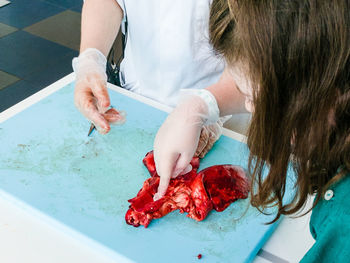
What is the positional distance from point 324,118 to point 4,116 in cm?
131

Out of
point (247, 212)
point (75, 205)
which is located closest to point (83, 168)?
point (75, 205)

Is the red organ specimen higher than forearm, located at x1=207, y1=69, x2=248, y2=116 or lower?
lower

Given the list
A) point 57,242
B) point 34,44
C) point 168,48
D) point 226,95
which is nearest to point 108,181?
point 57,242

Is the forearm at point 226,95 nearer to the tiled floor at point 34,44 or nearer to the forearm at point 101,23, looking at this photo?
the forearm at point 101,23

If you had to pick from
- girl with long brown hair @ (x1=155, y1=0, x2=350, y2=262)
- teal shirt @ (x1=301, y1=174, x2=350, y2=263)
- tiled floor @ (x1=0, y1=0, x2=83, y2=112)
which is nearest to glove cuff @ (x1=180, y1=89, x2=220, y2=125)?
girl with long brown hair @ (x1=155, y1=0, x2=350, y2=262)

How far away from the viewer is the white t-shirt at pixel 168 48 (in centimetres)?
162

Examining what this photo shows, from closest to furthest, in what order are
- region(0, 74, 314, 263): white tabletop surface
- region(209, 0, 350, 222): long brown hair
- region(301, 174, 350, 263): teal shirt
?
region(209, 0, 350, 222): long brown hair, region(301, 174, 350, 263): teal shirt, region(0, 74, 314, 263): white tabletop surface

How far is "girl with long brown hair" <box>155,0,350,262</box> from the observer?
2.24 feet

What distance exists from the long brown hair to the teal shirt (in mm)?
29

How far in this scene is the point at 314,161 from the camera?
89cm

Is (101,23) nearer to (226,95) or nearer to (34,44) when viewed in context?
(226,95)

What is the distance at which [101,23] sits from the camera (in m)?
1.71

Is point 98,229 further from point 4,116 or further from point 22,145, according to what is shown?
point 4,116

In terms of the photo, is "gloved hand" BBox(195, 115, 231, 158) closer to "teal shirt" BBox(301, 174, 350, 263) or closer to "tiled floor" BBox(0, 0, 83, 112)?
"teal shirt" BBox(301, 174, 350, 263)
